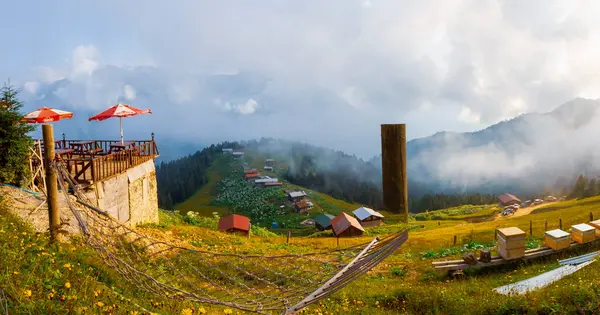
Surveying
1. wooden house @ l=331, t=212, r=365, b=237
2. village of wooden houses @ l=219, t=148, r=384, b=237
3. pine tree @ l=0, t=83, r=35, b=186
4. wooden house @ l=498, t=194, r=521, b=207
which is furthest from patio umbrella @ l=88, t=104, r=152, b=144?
wooden house @ l=498, t=194, r=521, b=207

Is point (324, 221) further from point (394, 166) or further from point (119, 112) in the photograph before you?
point (394, 166)

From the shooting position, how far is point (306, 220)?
90125 millimetres

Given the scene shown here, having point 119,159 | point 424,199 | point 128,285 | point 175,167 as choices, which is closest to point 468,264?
point 128,285

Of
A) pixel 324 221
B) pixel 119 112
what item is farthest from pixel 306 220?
pixel 119 112

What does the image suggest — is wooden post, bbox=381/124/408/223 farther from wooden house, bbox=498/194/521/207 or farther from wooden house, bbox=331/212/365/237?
wooden house, bbox=498/194/521/207

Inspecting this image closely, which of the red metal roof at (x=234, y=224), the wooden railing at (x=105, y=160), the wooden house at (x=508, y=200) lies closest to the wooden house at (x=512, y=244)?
the wooden railing at (x=105, y=160)

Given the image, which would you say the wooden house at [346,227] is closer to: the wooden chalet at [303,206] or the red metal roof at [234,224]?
the red metal roof at [234,224]

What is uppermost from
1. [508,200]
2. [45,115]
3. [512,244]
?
[45,115]

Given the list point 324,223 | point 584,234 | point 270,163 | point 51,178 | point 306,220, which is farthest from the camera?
point 270,163

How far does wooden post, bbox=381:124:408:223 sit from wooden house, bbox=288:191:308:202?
Result: 102988mm

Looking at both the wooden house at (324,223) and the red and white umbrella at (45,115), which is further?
the wooden house at (324,223)

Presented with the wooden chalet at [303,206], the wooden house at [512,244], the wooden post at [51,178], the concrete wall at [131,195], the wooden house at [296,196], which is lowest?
the wooden chalet at [303,206]

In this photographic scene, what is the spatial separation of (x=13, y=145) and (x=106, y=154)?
714 cm

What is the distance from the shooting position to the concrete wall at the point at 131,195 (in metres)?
19.4
